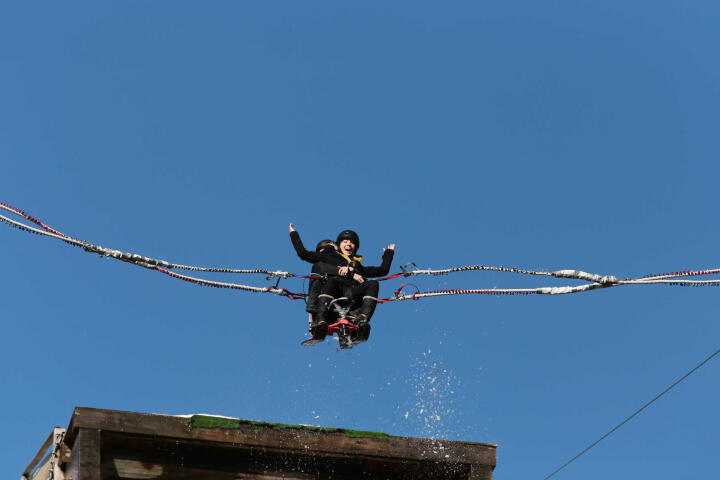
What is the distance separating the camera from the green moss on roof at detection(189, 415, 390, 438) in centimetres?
1245

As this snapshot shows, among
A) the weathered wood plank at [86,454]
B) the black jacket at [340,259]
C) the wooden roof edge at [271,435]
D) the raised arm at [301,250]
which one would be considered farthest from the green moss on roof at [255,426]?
the raised arm at [301,250]

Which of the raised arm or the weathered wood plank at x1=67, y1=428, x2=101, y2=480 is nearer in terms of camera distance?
the weathered wood plank at x1=67, y1=428, x2=101, y2=480

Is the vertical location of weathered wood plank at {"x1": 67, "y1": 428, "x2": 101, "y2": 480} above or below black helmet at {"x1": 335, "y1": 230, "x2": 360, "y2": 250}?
below

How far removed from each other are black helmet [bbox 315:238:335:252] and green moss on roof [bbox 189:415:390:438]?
16.7ft

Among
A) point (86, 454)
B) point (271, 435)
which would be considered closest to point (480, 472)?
point (271, 435)

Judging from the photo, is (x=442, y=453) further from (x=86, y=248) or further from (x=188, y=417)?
(x=86, y=248)

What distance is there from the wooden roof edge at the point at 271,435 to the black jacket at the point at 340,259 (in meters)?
4.35

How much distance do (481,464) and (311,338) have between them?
4.13 metres

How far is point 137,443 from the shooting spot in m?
12.2

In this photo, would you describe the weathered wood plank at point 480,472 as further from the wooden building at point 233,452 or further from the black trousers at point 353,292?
the black trousers at point 353,292

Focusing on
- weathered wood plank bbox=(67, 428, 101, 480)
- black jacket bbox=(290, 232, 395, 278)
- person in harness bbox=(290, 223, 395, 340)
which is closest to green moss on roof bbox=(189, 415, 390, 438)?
weathered wood plank bbox=(67, 428, 101, 480)

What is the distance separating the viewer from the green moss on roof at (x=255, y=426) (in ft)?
40.8

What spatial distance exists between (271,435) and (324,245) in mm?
5451

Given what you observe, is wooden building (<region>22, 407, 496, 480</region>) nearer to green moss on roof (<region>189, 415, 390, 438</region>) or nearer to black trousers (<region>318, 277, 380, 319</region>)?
green moss on roof (<region>189, 415, 390, 438</region>)
